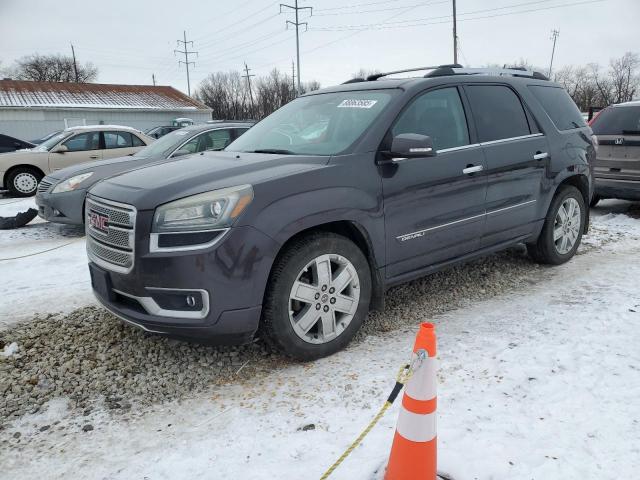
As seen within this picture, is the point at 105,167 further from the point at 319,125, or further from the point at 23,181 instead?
the point at 23,181

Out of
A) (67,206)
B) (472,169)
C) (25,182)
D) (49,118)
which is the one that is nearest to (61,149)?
(25,182)

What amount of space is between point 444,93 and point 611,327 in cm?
219

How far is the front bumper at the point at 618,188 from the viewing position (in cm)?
721

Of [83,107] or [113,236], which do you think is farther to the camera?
[83,107]

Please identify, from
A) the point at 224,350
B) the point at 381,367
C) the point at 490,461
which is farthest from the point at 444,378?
the point at 224,350

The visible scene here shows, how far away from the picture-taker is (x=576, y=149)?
5.10 meters

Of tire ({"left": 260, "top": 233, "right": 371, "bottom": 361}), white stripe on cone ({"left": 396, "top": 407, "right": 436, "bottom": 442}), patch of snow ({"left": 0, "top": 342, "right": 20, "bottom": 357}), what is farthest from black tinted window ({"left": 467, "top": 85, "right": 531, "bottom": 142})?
patch of snow ({"left": 0, "top": 342, "right": 20, "bottom": 357})

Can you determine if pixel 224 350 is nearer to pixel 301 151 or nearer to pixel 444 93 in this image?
pixel 301 151

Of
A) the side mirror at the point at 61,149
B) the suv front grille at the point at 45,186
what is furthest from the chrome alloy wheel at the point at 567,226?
the side mirror at the point at 61,149

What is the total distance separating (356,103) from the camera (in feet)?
12.8

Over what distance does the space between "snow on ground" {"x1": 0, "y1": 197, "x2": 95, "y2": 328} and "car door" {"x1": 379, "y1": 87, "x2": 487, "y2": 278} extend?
292cm

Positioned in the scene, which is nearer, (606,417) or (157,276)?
(606,417)

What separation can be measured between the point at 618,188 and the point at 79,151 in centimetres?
1096

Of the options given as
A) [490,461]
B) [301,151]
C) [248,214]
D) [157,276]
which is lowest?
[490,461]
